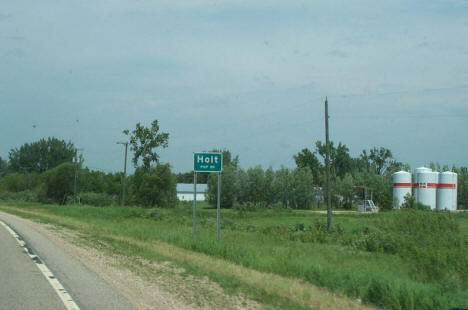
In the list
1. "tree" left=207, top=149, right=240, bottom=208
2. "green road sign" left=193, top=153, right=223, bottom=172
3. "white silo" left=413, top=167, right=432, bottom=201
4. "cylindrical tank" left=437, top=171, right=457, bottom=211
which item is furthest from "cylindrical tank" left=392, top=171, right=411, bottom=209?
"green road sign" left=193, top=153, right=223, bottom=172

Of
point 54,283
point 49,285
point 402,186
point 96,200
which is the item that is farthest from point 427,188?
point 49,285

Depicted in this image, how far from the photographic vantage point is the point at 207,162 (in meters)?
20.1

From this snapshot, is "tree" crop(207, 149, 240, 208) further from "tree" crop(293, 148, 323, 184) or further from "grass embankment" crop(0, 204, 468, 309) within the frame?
"grass embankment" crop(0, 204, 468, 309)

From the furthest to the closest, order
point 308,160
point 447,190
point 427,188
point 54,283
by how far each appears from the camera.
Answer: point 308,160 → point 447,190 → point 427,188 → point 54,283

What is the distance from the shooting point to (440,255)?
12.8 metres

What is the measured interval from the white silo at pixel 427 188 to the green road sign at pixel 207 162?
64797 mm

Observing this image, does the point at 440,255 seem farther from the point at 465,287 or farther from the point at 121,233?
the point at 121,233

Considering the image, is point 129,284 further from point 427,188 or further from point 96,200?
point 427,188

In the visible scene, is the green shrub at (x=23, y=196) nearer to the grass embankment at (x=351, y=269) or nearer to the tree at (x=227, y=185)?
the tree at (x=227, y=185)

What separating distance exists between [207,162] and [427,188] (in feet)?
216

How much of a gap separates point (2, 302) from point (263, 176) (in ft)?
289

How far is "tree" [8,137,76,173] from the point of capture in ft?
470

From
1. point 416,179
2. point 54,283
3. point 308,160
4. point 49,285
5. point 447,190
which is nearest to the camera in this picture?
point 49,285

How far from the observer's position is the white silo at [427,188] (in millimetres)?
77688
